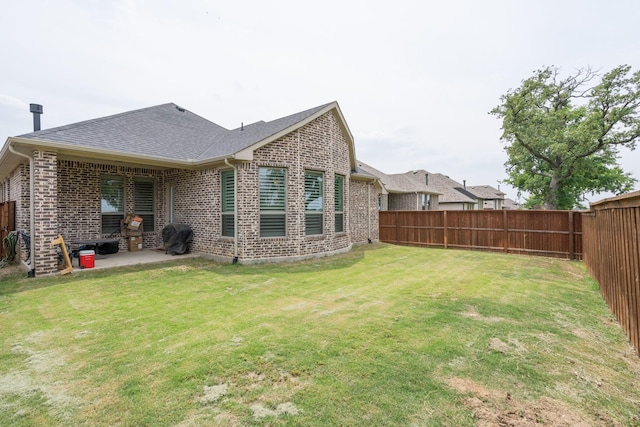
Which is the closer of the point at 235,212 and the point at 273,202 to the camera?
the point at 235,212

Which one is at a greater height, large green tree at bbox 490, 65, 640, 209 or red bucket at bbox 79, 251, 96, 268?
large green tree at bbox 490, 65, 640, 209

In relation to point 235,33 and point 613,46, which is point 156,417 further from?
point 613,46

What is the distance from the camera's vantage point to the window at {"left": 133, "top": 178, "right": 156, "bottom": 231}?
1095 cm

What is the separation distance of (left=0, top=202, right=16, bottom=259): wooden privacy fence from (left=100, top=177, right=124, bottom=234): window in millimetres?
2586

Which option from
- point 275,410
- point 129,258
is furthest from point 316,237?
point 275,410

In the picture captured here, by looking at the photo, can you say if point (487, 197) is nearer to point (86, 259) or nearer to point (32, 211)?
point (86, 259)

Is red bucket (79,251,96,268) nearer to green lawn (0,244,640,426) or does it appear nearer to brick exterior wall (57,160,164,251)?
green lawn (0,244,640,426)

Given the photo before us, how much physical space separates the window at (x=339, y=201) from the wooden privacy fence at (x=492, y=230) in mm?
5014

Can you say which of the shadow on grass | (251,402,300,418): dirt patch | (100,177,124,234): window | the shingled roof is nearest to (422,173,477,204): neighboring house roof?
the shadow on grass

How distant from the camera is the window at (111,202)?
1023cm

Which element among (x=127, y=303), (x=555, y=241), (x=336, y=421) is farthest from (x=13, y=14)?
(x=555, y=241)

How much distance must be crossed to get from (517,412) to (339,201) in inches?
367

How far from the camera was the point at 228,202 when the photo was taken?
913 centimetres

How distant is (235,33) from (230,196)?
497 centimetres
